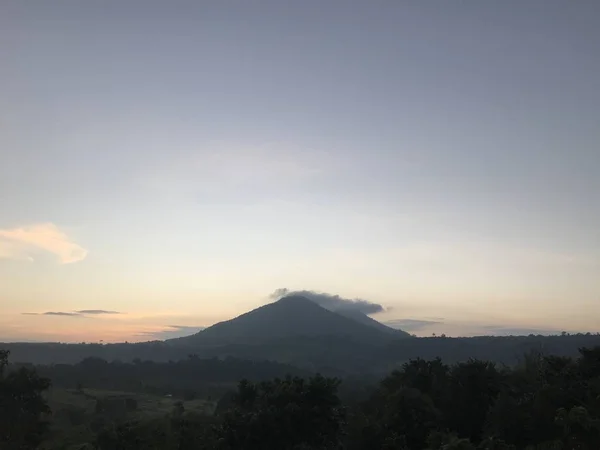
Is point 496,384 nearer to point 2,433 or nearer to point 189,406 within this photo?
point 2,433

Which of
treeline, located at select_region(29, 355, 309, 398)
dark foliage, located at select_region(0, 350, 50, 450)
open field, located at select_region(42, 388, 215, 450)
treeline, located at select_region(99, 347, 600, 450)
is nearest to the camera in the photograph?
treeline, located at select_region(99, 347, 600, 450)

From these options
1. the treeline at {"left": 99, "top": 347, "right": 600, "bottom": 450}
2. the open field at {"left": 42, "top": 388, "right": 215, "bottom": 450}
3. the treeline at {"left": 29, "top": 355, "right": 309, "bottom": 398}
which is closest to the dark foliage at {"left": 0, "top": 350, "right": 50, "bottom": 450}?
the open field at {"left": 42, "top": 388, "right": 215, "bottom": 450}

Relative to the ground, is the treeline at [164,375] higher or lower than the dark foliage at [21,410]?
lower

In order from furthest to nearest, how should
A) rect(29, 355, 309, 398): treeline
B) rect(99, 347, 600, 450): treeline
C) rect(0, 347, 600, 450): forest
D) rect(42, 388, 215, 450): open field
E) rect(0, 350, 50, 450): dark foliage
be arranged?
rect(29, 355, 309, 398): treeline
rect(42, 388, 215, 450): open field
rect(0, 350, 50, 450): dark foliage
rect(0, 347, 600, 450): forest
rect(99, 347, 600, 450): treeline

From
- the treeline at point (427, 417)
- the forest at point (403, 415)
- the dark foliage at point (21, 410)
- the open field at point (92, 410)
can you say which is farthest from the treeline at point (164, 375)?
the treeline at point (427, 417)

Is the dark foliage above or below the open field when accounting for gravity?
above

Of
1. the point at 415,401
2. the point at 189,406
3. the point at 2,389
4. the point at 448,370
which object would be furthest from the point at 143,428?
the point at 189,406

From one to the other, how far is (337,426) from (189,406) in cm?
6970

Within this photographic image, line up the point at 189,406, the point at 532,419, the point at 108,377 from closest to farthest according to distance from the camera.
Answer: the point at 532,419 → the point at 189,406 → the point at 108,377

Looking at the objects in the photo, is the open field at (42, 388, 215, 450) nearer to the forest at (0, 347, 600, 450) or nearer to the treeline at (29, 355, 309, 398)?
the forest at (0, 347, 600, 450)

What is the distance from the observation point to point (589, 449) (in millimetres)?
32406

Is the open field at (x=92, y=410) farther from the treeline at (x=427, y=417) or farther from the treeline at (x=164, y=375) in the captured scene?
the treeline at (x=427, y=417)

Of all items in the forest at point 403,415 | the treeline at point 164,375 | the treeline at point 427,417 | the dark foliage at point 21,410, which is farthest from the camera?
the treeline at point 164,375

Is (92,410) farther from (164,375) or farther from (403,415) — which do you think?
(164,375)
